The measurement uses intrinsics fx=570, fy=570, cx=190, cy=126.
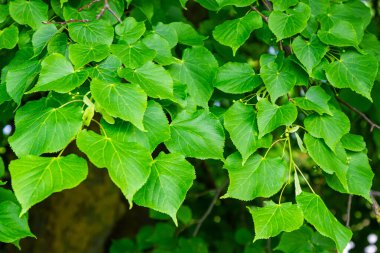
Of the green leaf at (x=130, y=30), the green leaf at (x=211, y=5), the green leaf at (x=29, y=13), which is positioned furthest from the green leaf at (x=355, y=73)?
the green leaf at (x=29, y=13)

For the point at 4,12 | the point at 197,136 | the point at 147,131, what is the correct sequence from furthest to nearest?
the point at 4,12 < the point at 197,136 < the point at 147,131

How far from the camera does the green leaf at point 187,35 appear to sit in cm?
181

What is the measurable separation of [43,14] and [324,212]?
3.33 ft

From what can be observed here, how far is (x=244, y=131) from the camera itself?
1526mm

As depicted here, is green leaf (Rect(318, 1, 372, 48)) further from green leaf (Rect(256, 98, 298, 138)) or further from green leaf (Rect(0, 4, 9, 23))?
green leaf (Rect(0, 4, 9, 23))

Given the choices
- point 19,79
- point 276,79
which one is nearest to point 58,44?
point 19,79

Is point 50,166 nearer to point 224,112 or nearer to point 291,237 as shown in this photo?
point 224,112

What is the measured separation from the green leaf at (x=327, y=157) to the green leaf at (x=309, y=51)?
0.20 meters

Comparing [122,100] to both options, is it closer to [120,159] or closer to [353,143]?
[120,159]

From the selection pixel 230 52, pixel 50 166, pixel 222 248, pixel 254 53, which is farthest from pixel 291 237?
pixel 222 248

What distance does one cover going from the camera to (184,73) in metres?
1.67

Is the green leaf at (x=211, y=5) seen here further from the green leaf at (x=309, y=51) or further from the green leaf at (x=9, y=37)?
the green leaf at (x=9, y=37)

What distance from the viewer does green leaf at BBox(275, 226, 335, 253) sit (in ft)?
6.67

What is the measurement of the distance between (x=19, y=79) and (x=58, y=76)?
186mm
